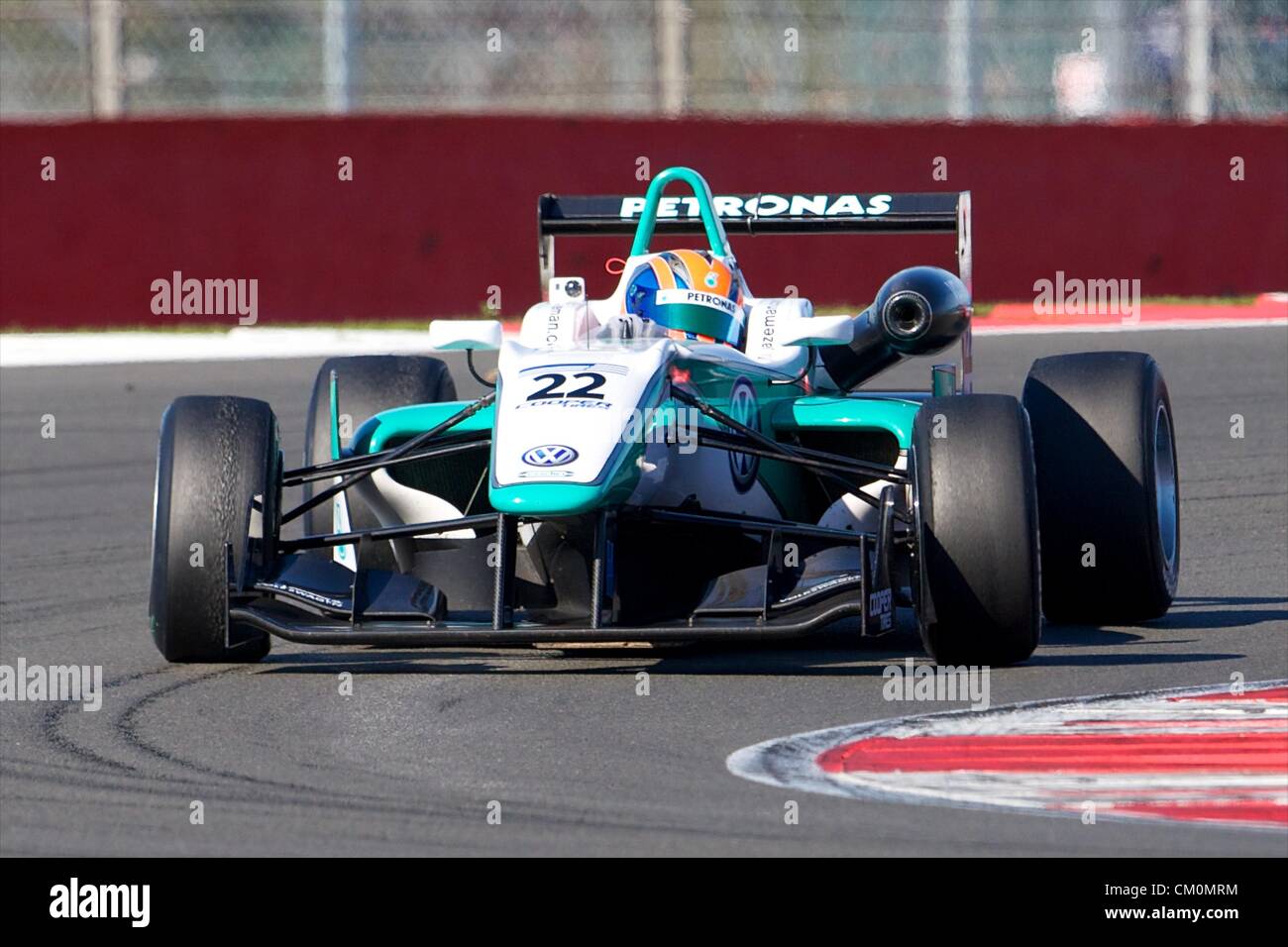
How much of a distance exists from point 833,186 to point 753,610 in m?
12.4

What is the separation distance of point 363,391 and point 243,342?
9.55 meters

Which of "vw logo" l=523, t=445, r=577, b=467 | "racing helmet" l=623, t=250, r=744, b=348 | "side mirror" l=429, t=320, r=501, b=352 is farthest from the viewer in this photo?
"racing helmet" l=623, t=250, r=744, b=348

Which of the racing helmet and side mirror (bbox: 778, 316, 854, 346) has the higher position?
the racing helmet

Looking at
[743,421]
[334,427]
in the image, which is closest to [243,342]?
[334,427]

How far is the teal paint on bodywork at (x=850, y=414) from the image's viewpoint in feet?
25.5

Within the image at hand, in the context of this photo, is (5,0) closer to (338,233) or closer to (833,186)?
(338,233)

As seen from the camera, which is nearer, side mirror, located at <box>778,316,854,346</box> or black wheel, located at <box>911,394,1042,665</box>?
black wheel, located at <box>911,394,1042,665</box>

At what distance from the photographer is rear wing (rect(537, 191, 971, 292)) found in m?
8.56

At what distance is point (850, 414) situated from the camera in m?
7.84

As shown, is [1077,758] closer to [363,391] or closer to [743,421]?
[743,421]

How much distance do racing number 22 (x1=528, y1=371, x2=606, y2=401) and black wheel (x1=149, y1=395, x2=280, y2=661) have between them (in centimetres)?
86

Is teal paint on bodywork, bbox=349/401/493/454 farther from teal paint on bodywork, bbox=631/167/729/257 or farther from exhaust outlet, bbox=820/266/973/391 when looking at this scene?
exhaust outlet, bbox=820/266/973/391

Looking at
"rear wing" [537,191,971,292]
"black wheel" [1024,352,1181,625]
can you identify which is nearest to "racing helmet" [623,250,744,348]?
"rear wing" [537,191,971,292]

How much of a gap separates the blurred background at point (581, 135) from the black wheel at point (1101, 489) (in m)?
10.3
